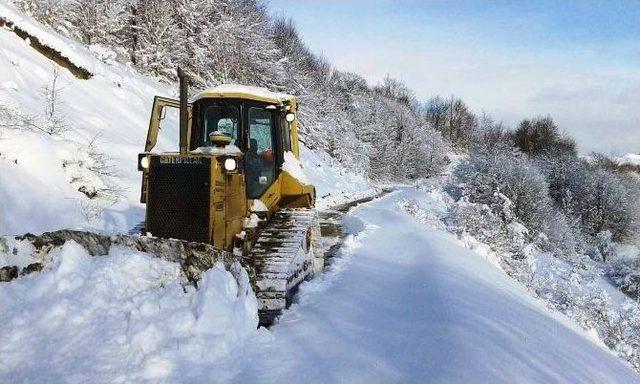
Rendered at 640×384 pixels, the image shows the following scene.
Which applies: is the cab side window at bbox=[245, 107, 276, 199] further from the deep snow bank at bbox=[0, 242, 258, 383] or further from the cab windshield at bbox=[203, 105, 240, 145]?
the deep snow bank at bbox=[0, 242, 258, 383]

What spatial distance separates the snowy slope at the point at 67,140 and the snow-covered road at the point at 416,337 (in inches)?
181

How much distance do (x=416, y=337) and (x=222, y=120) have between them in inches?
158

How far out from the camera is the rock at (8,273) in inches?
151

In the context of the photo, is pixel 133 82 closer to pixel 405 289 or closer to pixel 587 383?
pixel 405 289

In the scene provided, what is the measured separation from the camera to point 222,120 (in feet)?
23.2

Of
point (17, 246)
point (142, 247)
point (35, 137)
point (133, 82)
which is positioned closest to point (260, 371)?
point (142, 247)

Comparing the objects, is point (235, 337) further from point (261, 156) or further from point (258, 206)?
point (261, 156)

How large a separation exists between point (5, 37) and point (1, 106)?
5005mm

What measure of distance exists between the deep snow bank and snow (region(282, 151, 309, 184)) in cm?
328

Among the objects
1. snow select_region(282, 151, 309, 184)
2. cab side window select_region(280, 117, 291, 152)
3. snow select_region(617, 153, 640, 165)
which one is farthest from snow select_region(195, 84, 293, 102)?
snow select_region(617, 153, 640, 165)

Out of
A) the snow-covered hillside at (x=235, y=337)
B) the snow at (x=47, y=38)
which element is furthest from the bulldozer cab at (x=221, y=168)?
the snow at (x=47, y=38)

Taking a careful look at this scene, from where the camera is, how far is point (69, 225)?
8375 mm

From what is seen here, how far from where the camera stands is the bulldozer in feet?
18.7

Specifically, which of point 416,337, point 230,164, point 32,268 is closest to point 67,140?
point 230,164
